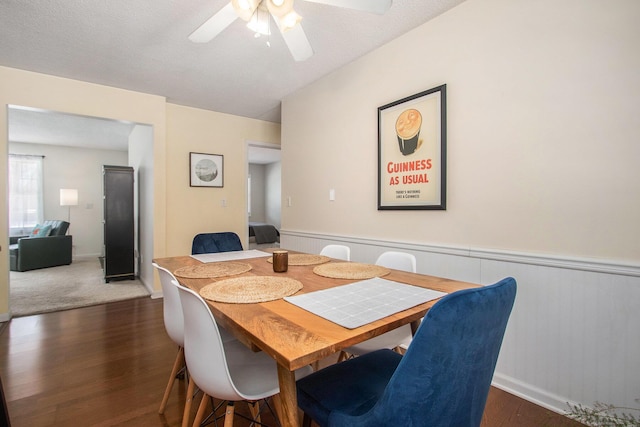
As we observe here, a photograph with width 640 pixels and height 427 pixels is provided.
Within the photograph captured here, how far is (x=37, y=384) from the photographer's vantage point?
5.97 ft

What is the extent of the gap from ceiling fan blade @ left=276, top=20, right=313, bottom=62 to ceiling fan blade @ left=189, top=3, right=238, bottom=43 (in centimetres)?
29

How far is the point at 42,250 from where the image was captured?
16.6 ft

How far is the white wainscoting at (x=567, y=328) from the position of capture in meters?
1.35

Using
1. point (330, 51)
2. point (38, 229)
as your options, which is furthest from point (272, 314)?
point (38, 229)

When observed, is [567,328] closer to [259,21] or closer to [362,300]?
[362,300]

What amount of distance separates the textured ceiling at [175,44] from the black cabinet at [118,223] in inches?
A: 59.6

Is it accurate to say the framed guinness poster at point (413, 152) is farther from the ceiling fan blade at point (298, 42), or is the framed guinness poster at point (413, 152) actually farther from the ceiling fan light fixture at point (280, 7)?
the ceiling fan light fixture at point (280, 7)

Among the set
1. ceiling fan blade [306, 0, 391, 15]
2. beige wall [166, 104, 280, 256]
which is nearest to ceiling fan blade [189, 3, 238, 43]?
ceiling fan blade [306, 0, 391, 15]

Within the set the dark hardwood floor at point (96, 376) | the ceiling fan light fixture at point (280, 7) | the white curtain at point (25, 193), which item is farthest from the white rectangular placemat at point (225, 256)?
the white curtain at point (25, 193)

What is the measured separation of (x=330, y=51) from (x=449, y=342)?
8.00ft

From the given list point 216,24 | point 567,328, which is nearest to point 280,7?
point 216,24

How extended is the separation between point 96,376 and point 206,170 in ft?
8.55

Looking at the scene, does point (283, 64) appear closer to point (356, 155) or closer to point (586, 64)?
point (356, 155)

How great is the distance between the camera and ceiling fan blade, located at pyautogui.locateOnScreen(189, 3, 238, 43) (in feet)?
5.25
